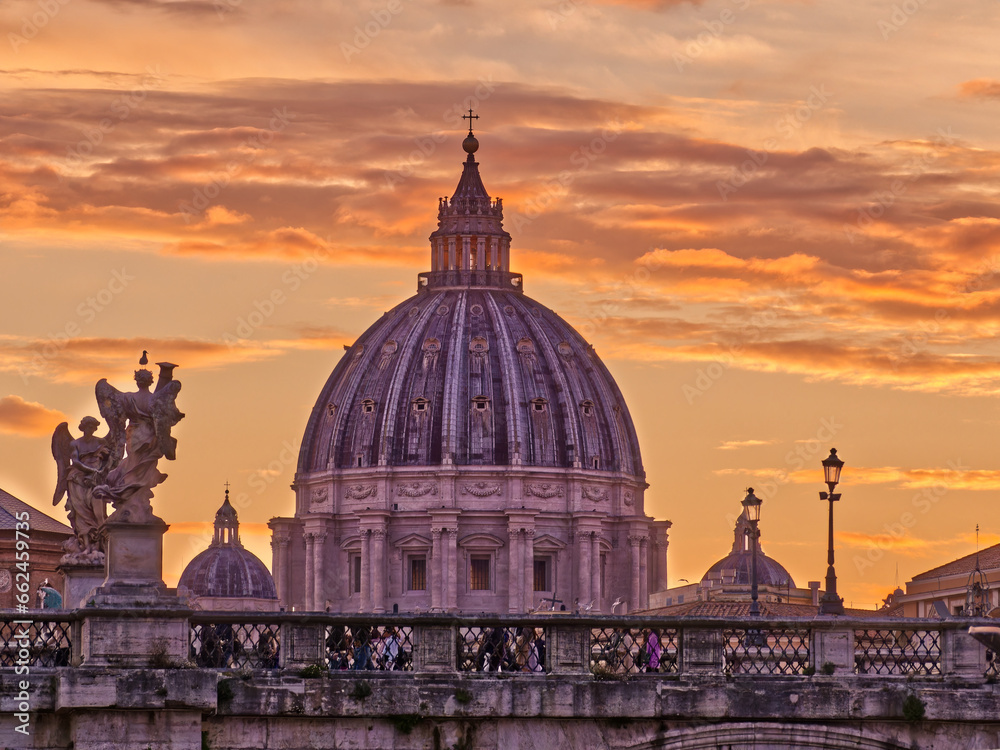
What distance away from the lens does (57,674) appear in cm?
2859

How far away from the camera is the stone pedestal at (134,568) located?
28.8m

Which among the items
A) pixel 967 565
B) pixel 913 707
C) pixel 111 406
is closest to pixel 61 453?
pixel 111 406

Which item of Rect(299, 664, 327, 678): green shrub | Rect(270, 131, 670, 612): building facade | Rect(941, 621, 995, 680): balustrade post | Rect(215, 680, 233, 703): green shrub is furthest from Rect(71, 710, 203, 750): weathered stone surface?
Rect(270, 131, 670, 612): building facade

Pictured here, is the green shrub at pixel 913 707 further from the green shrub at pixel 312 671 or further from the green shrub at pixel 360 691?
the green shrub at pixel 312 671

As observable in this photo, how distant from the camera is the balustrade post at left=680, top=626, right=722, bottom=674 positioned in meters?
30.5

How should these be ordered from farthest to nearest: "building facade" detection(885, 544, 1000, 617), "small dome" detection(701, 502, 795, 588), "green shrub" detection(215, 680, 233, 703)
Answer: "small dome" detection(701, 502, 795, 588) → "building facade" detection(885, 544, 1000, 617) → "green shrub" detection(215, 680, 233, 703)

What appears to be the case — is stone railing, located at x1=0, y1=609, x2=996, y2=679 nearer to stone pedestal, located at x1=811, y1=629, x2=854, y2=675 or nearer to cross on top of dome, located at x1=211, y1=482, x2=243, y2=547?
stone pedestal, located at x1=811, y1=629, x2=854, y2=675

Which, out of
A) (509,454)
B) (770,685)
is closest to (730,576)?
(509,454)

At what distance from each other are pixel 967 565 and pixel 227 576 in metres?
72.3

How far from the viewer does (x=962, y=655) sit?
3091 centimetres

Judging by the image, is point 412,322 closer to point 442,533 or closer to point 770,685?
point 442,533

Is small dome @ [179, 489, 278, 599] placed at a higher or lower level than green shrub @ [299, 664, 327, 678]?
higher

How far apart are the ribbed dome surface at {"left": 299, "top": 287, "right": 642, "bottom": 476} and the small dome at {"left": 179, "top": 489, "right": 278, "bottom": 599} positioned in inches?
539

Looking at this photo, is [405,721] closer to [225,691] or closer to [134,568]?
[225,691]
